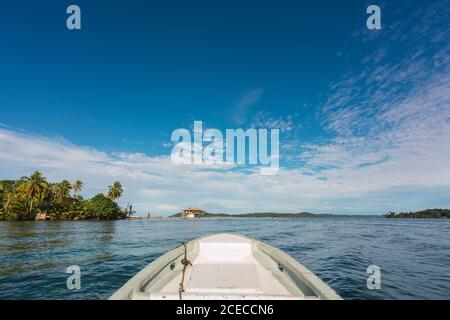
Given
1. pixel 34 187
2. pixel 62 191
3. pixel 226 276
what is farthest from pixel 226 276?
pixel 62 191

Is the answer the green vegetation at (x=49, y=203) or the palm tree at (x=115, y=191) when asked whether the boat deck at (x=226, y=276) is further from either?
the palm tree at (x=115, y=191)

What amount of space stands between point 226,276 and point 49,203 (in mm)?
72014

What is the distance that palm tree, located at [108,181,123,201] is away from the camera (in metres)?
83.8

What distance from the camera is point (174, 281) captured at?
5.30 meters

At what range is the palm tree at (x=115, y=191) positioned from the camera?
83812 millimetres

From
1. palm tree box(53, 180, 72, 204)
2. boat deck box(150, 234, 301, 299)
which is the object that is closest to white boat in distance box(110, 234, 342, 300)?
boat deck box(150, 234, 301, 299)

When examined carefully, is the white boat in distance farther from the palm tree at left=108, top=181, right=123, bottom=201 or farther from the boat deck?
the palm tree at left=108, top=181, right=123, bottom=201

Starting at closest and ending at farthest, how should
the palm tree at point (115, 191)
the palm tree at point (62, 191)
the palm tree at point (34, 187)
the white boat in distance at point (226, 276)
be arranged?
the white boat in distance at point (226, 276) < the palm tree at point (34, 187) < the palm tree at point (62, 191) < the palm tree at point (115, 191)

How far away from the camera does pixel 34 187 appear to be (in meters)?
56.4

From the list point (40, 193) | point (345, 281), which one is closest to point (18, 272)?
point (345, 281)

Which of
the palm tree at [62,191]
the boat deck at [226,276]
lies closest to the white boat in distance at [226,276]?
the boat deck at [226,276]

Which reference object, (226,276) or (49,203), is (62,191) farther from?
(226,276)

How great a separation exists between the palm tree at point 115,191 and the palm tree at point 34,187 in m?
26.8
